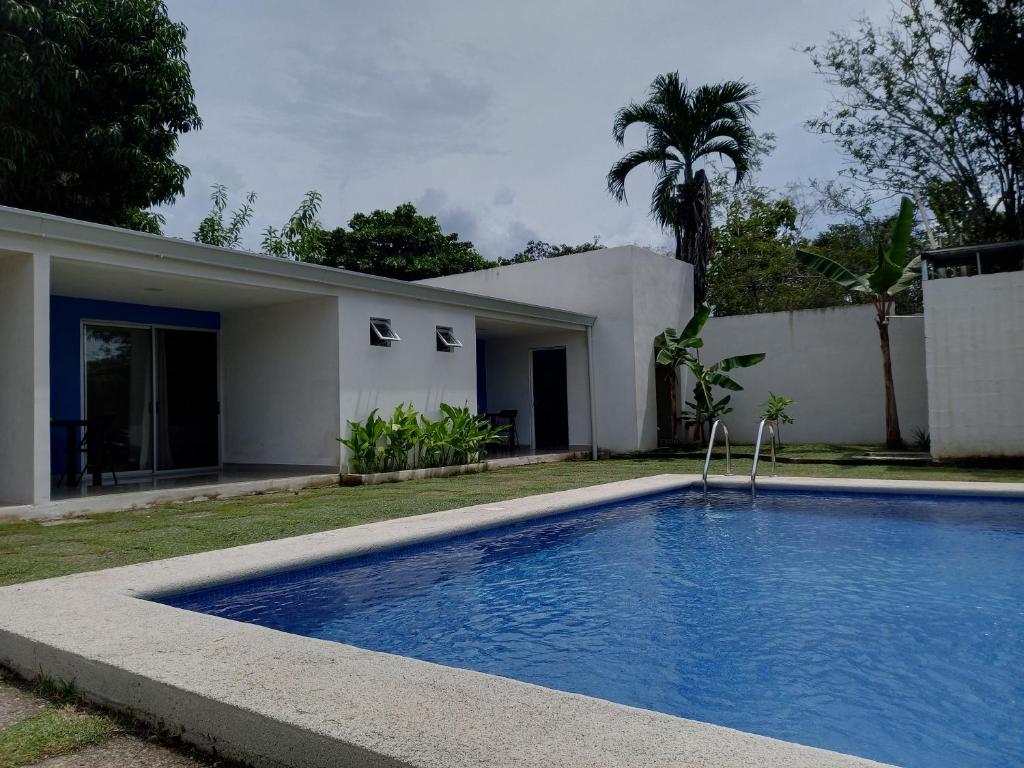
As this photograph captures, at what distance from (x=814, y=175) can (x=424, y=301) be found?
19770mm

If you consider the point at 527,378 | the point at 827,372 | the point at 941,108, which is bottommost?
the point at 827,372

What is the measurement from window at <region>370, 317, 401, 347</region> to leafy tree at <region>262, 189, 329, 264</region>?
1447cm

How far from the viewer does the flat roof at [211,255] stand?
7391 mm

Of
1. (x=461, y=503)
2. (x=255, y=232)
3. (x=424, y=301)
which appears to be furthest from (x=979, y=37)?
(x=255, y=232)

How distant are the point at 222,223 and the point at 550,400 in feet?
47.9

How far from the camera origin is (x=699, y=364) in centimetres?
1595

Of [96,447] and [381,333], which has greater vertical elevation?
[381,333]

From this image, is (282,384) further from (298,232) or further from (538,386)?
(298,232)

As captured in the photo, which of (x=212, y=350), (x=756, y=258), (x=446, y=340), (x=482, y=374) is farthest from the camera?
(x=756, y=258)

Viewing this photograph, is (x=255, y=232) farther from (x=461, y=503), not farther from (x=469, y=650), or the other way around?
(x=469, y=650)

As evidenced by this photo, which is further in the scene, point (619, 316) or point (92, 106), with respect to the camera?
point (92, 106)

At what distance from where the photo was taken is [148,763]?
244 cm

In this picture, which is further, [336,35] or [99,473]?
[336,35]

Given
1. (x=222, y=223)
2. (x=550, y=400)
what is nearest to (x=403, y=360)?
(x=550, y=400)
